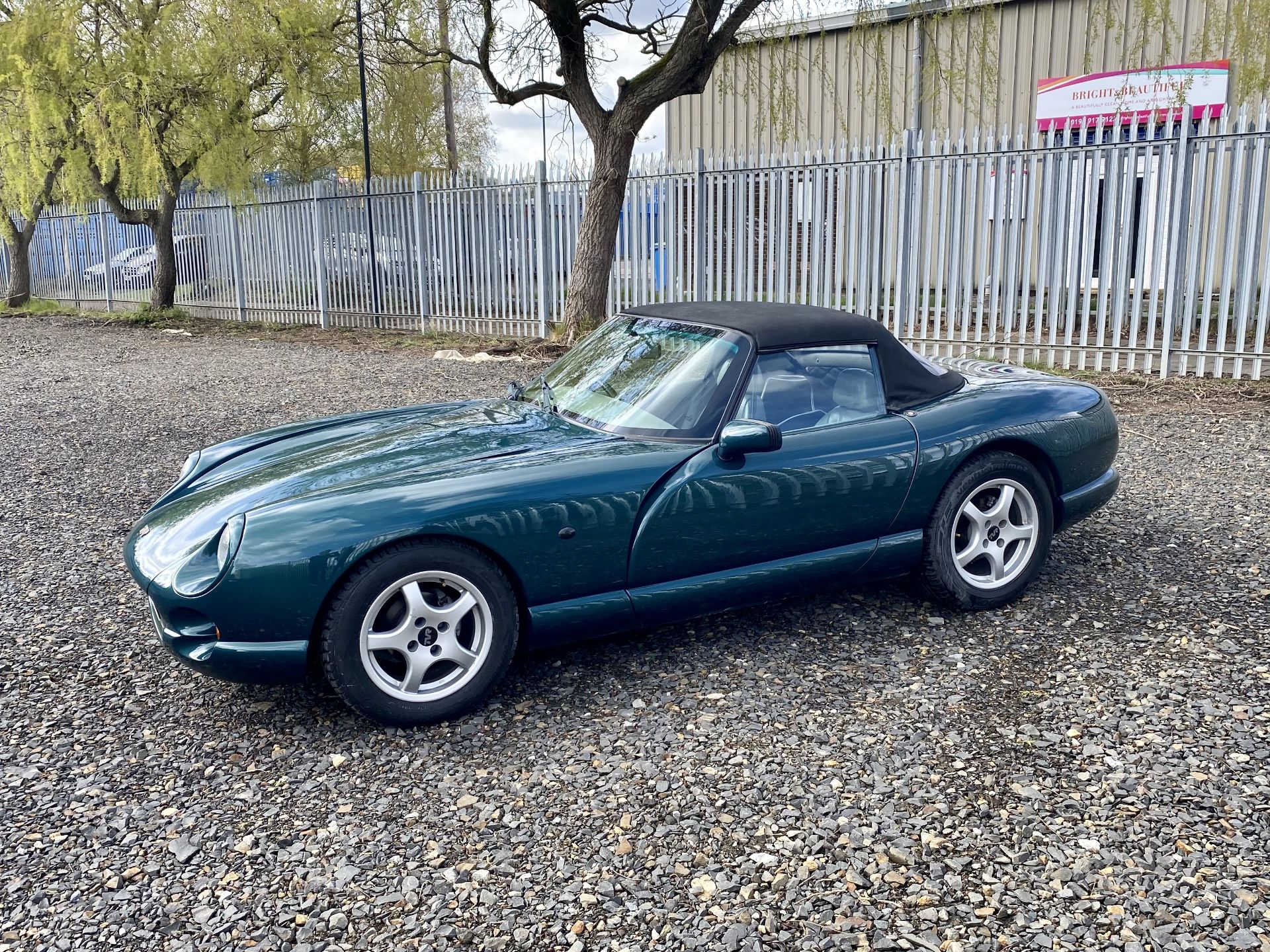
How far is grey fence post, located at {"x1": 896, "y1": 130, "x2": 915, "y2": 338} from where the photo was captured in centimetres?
1052

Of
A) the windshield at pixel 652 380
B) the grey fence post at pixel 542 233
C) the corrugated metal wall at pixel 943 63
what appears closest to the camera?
the windshield at pixel 652 380

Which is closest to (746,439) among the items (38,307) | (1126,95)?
(1126,95)

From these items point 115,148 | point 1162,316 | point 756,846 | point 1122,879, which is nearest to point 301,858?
point 756,846

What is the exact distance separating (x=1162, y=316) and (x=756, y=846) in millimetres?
8847

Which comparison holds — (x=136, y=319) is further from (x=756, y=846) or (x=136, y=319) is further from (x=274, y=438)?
(x=756, y=846)

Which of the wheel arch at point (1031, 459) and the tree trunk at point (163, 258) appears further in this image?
the tree trunk at point (163, 258)

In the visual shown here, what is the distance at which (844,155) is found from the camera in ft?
36.0

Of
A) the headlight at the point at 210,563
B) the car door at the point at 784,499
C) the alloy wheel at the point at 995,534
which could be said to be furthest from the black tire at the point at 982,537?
the headlight at the point at 210,563

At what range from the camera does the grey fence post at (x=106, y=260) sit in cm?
2009

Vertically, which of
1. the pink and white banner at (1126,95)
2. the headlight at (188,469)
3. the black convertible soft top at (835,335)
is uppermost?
the pink and white banner at (1126,95)

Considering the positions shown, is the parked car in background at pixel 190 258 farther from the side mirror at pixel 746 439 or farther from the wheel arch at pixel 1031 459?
the wheel arch at pixel 1031 459

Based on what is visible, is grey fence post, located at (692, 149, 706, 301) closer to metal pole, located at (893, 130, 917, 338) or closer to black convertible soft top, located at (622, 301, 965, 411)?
metal pole, located at (893, 130, 917, 338)

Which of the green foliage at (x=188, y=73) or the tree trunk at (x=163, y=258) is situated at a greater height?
the green foliage at (x=188, y=73)

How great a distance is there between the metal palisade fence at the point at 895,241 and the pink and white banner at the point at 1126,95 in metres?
0.38
